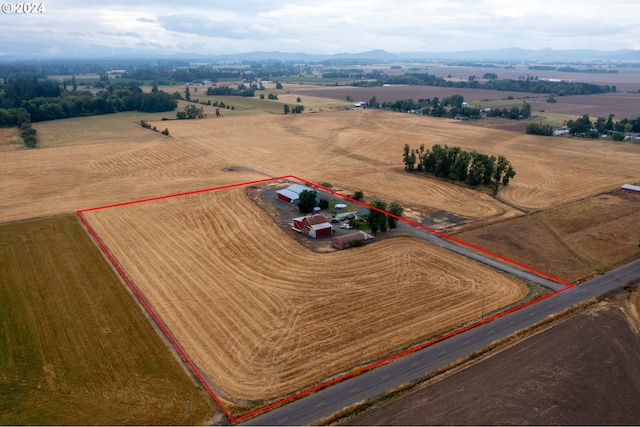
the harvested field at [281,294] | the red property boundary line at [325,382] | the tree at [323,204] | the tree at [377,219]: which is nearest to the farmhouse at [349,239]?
the harvested field at [281,294]

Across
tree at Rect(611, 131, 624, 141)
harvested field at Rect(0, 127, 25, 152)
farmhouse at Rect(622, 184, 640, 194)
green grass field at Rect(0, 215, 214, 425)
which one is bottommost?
green grass field at Rect(0, 215, 214, 425)

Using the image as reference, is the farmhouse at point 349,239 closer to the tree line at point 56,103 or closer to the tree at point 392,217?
the tree at point 392,217

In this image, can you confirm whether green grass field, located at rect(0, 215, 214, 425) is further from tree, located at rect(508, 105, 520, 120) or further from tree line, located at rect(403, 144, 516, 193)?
tree, located at rect(508, 105, 520, 120)

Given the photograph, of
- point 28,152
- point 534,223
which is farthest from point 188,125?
point 534,223

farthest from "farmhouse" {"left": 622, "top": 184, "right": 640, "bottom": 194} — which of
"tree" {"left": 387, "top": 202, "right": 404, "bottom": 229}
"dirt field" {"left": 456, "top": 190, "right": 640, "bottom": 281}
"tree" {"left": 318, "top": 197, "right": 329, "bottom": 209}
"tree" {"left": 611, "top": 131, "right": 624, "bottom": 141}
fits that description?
"tree" {"left": 318, "top": 197, "right": 329, "bottom": 209}

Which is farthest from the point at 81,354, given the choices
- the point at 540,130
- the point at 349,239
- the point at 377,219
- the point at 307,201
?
the point at 540,130
